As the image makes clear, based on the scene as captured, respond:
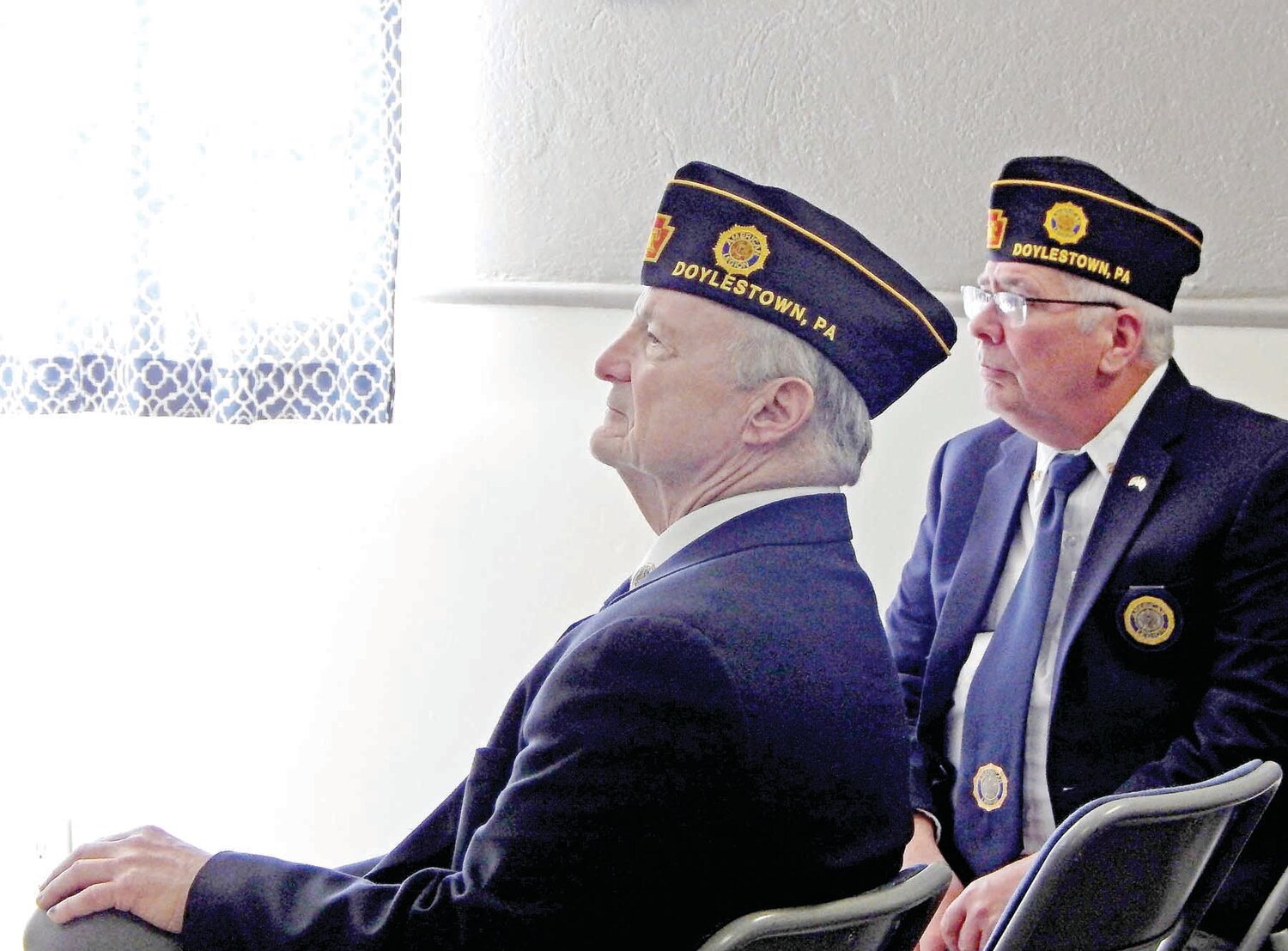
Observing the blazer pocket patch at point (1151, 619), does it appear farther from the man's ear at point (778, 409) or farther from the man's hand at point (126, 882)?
the man's hand at point (126, 882)

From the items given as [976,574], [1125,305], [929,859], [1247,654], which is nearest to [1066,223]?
[1125,305]

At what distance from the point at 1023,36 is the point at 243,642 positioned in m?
1.90

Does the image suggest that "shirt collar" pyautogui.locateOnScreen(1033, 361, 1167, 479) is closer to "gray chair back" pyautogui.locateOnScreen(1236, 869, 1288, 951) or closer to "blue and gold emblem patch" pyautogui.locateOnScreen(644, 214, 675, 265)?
"gray chair back" pyautogui.locateOnScreen(1236, 869, 1288, 951)

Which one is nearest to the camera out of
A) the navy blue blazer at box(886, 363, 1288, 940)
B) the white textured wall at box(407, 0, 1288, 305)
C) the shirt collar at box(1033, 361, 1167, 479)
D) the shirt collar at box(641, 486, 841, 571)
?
the shirt collar at box(641, 486, 841, 571)

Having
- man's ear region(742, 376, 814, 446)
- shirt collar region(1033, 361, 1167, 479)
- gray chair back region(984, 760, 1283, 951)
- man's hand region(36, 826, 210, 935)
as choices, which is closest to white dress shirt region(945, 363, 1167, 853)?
shirt collar region(1033, 361, 1167, 479)

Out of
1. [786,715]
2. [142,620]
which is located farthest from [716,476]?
[142,620]

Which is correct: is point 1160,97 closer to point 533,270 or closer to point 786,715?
point 533,270

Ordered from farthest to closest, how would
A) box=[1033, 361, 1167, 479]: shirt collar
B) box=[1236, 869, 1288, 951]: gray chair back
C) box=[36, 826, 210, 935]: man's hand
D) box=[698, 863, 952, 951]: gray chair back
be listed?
box=[1033, 361, 1167, 479]: shirt collar
box=[1236, 869, 1288, 951]: gray chair back
box=[36, 826, 210, 935]: man's hand
box=[698, 863, 952, 951]: gray chair back

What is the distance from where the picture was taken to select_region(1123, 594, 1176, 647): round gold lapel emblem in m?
1.86

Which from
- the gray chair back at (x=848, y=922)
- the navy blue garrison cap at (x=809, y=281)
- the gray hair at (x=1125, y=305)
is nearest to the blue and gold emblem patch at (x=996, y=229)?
the gray hair at (x=1125, y=305)

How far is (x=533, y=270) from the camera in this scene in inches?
108

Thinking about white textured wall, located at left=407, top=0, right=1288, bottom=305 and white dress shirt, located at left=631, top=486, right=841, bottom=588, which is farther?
white textured wall, located at left=407, top=0, right=1288, bottom=305

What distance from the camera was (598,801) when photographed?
3.64ft

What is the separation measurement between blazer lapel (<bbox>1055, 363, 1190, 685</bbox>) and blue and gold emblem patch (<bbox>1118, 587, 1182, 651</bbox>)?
42mm
